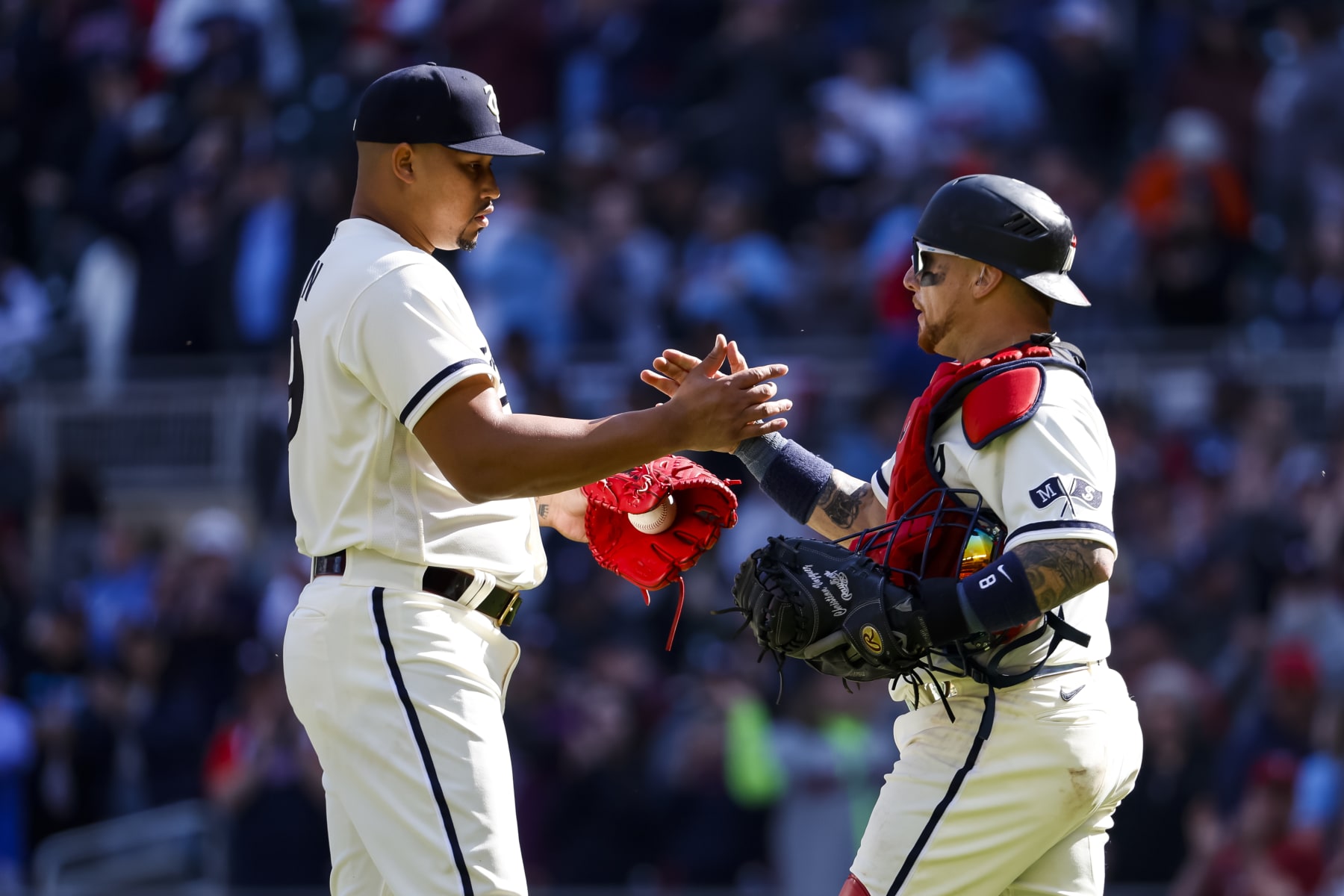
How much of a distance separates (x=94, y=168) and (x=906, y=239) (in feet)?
23.2

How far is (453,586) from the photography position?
4219 mm

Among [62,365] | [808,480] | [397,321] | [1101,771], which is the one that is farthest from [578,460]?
[62,365]

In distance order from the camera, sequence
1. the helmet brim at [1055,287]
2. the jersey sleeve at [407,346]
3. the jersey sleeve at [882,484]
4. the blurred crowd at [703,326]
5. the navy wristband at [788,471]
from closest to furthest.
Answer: the jersey sleeve at [407,346]
the helmet brim at [1055,287]
the jersey sleeve at [882,484]
the navy wristband at [788,471]
the blurred crowd at [703,326]

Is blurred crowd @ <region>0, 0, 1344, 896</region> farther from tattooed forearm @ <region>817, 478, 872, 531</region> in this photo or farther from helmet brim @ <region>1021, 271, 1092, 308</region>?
helmet brim @ <region>1021, 271, 1092, 308</region>

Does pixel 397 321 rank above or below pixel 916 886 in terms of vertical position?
above

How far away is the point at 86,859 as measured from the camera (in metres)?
11.1

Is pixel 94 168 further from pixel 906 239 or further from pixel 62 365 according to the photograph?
pixel 906 239

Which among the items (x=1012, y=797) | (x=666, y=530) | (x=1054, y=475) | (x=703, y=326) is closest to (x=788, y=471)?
(x=666, y=530)

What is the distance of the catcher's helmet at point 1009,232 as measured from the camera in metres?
4.37

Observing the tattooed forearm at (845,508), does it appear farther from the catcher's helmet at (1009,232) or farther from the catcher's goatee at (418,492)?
the catcher's helmet at (1009,232)

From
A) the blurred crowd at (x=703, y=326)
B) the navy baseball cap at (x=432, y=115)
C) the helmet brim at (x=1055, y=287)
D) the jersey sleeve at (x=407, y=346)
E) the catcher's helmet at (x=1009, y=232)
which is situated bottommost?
the blurred crowd at (x=703, y=326)

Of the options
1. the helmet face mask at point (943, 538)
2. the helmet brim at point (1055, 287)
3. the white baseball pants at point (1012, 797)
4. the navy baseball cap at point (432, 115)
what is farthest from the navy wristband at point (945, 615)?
the navy baseball cap at point (432, 115)

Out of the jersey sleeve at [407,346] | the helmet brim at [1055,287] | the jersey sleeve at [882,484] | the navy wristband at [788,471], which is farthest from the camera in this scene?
the navy wristband at [788,471]

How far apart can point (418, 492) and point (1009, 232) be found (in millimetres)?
1510
